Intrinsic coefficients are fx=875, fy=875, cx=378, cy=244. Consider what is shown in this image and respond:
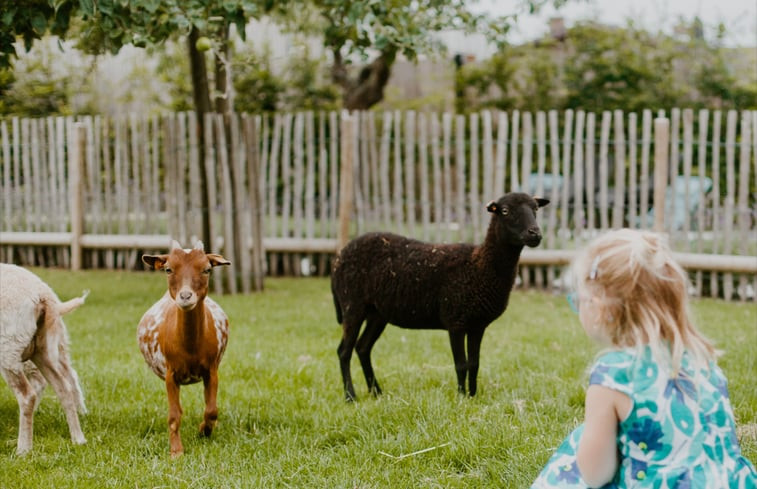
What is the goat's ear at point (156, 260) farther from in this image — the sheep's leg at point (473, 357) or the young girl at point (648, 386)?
the young girl at point (648, 386)

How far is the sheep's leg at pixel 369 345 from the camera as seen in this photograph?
19.2ft

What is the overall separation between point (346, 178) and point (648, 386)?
873 cm

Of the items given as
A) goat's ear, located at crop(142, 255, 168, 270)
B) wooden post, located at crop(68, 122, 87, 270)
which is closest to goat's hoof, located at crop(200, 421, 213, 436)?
goat's ear, located at crop(142, 255, 168, 270)

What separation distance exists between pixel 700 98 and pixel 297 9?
7.43 meters

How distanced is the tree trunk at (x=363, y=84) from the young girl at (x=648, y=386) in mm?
13278

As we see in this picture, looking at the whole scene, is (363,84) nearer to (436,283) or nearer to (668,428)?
(436,283)

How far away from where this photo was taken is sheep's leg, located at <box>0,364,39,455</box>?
4.70 m

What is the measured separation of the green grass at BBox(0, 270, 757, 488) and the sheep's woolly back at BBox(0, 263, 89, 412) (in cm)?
57

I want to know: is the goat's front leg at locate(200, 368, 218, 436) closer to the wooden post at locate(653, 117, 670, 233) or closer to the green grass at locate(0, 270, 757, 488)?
the green grass at locate(0, 270, 757, 488)

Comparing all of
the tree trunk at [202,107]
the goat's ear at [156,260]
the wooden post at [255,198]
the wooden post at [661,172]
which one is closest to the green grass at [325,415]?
the goat's ear at [156,260]

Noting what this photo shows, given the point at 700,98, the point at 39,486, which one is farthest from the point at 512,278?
the point at 700,98

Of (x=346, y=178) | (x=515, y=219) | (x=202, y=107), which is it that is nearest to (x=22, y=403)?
(x=515, y=219)

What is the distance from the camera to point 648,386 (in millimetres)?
2547

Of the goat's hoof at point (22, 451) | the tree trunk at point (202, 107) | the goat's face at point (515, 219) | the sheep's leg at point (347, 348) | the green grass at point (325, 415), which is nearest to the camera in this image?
the green grass at point (325, 415)
